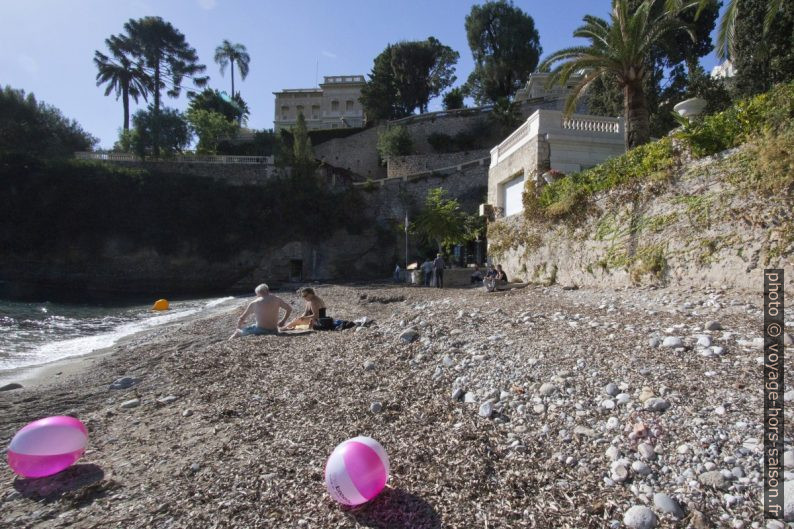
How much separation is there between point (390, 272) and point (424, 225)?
922 cm

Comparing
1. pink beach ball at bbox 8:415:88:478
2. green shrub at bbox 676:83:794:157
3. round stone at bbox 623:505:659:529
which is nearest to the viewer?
round stone at bbox 623:505:659:529

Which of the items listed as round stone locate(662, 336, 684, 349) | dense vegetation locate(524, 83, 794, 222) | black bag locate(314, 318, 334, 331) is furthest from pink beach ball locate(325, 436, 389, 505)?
dense vegetation locate(524, 83, 794, 222)

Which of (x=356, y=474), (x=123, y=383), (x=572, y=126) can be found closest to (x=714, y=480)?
(x=356, y=474)

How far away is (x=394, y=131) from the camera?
37.9 metres

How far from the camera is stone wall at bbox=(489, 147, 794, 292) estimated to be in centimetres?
594

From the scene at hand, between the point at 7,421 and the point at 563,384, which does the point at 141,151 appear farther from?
the point at 563,384

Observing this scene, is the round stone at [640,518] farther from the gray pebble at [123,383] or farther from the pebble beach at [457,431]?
the gray pebble at [123,383]

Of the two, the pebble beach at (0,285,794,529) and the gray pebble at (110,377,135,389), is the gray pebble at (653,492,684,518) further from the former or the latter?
the gray pebble at (110,377,135,389)

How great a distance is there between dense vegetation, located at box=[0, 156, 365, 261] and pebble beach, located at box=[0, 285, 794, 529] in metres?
27.0

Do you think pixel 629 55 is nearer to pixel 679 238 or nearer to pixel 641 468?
pixel 679 238

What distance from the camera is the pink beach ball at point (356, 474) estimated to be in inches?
89.0

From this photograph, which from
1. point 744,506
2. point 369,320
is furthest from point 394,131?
point 744,506

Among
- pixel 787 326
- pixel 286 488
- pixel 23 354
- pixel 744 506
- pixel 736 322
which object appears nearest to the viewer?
pixel 744 506

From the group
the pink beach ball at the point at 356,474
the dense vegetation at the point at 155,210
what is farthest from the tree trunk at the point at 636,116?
the dense vegetation at the point at 155,210
